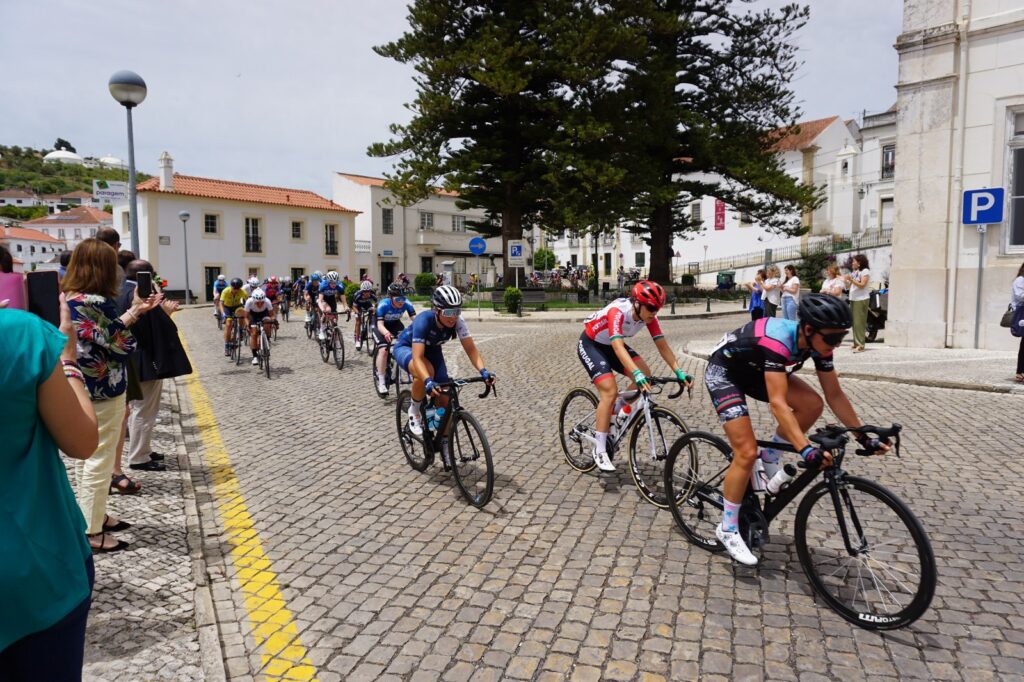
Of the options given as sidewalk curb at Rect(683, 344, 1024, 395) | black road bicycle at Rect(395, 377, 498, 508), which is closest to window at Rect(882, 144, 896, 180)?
sidewalk curb at Rect(683, 344, 1024, 395)

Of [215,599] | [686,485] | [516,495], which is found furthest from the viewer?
[516,495]

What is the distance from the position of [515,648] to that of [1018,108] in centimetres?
1558

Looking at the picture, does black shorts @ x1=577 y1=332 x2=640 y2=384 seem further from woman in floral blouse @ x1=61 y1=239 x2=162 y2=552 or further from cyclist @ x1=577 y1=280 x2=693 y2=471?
woman in floral blouse @ x1=61 y1=239 x2=162 y2=552

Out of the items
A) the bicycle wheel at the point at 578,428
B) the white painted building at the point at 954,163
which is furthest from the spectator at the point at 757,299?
the bicycle wheel at the point at 578,428

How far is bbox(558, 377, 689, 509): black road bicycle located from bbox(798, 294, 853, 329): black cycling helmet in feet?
5.00

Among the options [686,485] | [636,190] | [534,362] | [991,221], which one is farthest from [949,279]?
[636,190]

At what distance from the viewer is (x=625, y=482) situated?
601 cm

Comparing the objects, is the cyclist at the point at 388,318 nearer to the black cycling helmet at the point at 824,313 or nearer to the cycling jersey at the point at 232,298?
the cycling jersey at the point at 232,298

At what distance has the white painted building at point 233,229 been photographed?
45.8 m

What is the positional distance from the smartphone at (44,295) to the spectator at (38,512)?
146cm

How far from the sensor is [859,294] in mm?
13906

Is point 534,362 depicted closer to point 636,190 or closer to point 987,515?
point 987,515

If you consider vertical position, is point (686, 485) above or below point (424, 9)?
below

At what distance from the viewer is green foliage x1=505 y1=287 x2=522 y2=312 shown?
26.9m
